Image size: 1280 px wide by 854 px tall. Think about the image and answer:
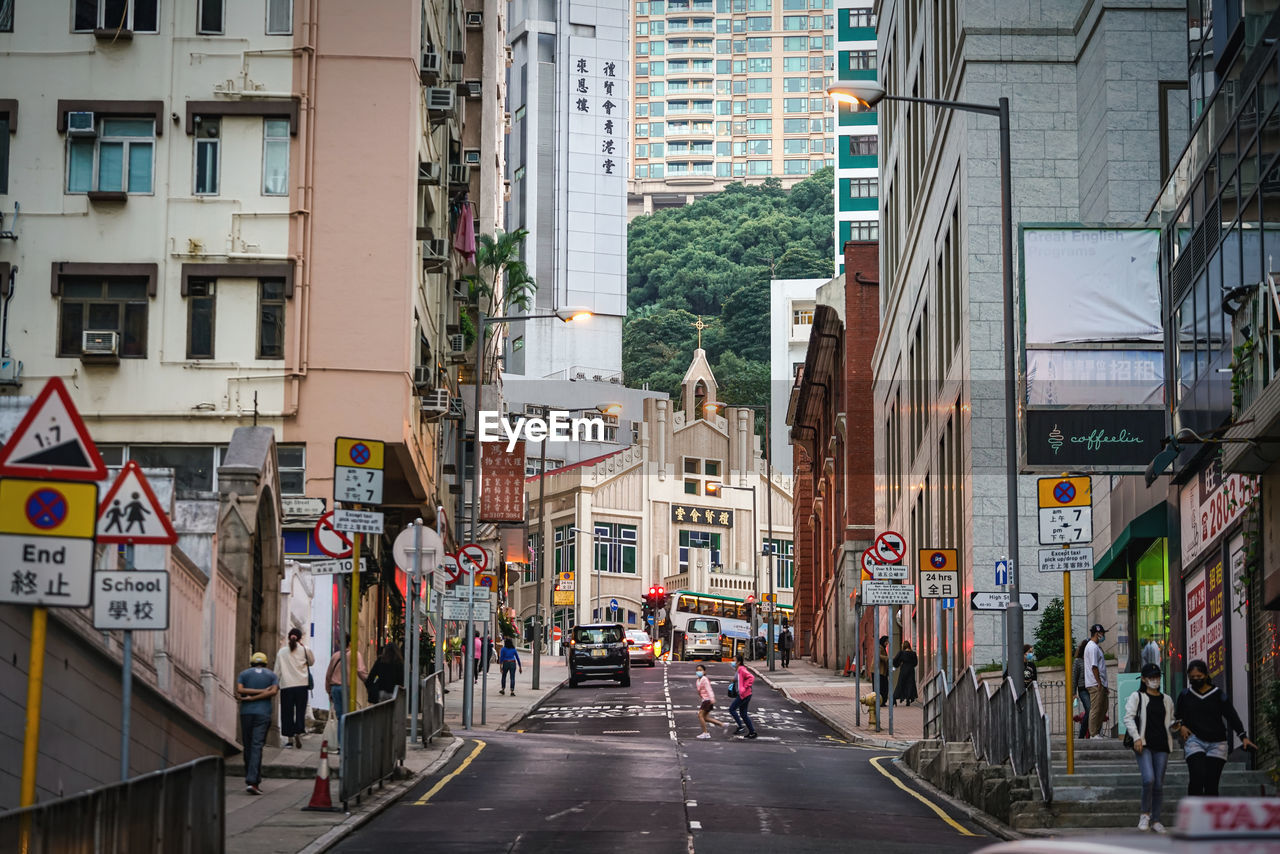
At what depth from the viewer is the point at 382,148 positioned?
38.2m

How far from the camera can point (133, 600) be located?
12.8 metres

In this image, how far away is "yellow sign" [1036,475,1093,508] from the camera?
19300mm

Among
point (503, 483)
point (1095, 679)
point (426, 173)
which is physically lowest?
point (1095, 679)

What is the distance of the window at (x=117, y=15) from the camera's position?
3784cm

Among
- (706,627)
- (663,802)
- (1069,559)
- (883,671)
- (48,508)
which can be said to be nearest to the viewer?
(48,508)

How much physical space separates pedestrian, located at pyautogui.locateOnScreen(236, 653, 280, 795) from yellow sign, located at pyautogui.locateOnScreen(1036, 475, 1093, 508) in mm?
8623

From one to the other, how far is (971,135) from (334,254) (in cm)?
1323

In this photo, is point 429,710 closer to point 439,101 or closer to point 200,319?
point 200,319

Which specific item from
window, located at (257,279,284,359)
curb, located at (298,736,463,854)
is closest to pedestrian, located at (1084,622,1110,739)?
curb, located at (298,736,463,854)

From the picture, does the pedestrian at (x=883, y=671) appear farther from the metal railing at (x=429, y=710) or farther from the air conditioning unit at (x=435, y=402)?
the metal railing at (x=429, y=710)

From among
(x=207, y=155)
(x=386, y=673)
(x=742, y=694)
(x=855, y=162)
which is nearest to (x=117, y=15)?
(x=207, y=155)

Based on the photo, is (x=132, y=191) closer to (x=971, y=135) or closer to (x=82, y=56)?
(x=82, y=56)

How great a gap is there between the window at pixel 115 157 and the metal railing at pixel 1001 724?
20.4 metres

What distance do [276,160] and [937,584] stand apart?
17046mm
